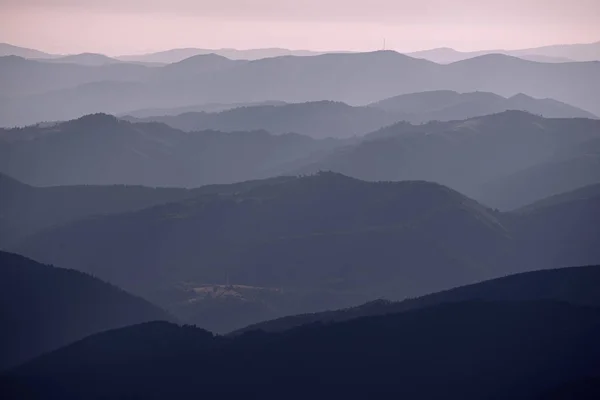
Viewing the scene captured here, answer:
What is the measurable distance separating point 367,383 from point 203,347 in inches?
292

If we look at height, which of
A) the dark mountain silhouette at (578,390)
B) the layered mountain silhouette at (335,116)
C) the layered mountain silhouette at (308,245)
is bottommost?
the layered mountain silhouette at (308,245)

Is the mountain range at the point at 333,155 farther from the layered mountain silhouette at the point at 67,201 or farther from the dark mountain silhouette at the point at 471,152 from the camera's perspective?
the layered mountain silhouette at the point at 67,201

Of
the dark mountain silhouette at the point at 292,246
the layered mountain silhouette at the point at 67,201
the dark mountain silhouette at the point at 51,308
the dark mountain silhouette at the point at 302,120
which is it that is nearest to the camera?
the dark mountain silhouette at the point at 51,308

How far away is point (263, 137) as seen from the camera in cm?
12550

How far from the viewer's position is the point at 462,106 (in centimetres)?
Answer: 15988

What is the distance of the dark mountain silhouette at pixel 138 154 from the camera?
10956cm

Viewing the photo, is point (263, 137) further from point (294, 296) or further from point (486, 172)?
point (294, 296)

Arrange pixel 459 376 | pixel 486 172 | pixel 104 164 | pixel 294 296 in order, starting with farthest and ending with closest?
pixel 104 164
pixel 486 172
pixel 294 296
pixel 459 376

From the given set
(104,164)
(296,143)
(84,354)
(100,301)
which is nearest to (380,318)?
(84,354)

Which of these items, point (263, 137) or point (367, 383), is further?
point (263, 137)

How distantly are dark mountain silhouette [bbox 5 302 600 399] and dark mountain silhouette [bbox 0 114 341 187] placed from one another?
70228 mm

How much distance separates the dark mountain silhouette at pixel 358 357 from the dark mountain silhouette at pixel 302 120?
11517 cm


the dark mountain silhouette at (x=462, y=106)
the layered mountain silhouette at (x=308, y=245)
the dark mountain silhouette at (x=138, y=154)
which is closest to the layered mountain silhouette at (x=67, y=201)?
the layered mountain silhouette at (x=308, y=245)

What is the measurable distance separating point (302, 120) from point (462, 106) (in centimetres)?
2809
